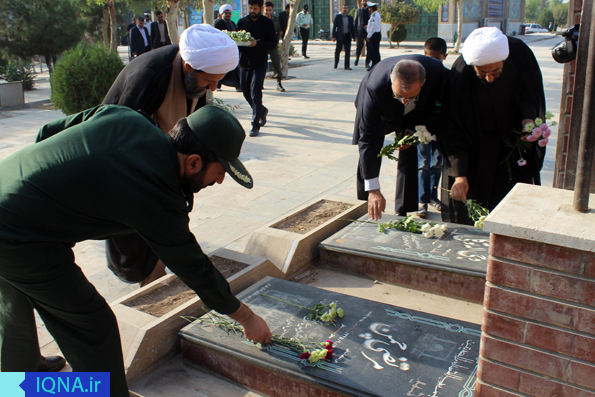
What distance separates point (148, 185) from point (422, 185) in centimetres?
334

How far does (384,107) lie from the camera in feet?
12.2

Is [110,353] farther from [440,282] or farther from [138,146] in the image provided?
[440,282]

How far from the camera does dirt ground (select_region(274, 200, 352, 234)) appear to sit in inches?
157

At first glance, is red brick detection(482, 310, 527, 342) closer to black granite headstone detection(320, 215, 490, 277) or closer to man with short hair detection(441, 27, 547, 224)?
black granite headstone detection(320, 215, 490, 277)

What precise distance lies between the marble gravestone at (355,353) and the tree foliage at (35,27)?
1495cm

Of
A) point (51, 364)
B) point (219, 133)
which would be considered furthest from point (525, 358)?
point (51, 364)

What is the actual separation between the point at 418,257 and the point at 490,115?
3.77ft

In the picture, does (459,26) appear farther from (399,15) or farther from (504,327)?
(504,327)

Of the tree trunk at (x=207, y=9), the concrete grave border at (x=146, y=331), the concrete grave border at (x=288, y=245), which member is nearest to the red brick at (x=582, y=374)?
the concrete grave border at (x=146, y=331)

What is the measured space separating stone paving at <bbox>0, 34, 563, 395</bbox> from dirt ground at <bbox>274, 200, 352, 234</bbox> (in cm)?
44

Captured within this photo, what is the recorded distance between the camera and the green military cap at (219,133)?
1.93m

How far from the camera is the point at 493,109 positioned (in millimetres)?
3635

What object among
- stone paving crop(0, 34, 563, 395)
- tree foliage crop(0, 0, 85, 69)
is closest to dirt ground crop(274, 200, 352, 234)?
stone paving crop(0, 34, 563, 395)

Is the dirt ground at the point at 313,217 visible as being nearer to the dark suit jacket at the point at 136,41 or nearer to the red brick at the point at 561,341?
the red brick at the point at 561,341
